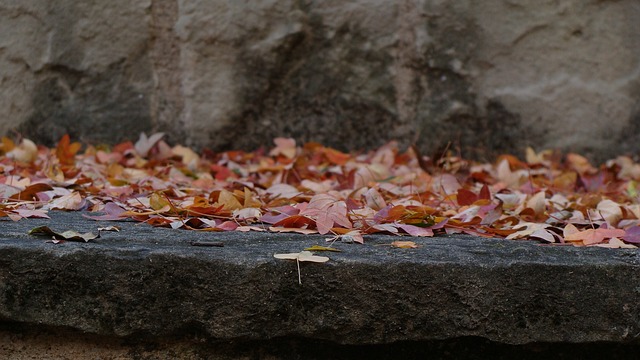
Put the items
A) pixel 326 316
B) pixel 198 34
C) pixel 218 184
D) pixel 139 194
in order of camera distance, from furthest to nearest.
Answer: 1. pixel 198 34
2. pixel 218 184
3. pixel 139 194
4. pixel 326 316

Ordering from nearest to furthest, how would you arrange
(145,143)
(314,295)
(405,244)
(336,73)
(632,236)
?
(314,295), (405,244), (632,236), (145,143), (336,73)

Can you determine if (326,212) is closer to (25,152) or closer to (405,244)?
(405,244)

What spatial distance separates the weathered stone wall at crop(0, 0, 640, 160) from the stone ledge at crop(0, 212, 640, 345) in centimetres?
A: 120

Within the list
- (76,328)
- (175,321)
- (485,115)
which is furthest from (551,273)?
(485,115)

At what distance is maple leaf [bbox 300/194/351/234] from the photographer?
4.30 ft

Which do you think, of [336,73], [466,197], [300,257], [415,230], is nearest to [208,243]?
[300,257]

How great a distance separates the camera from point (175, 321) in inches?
42.9

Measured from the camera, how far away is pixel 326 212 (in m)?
1.34

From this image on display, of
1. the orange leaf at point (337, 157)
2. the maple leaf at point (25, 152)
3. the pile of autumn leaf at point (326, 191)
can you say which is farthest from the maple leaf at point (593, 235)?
the maple leaf at point (25, 152)

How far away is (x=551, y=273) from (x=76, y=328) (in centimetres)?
66

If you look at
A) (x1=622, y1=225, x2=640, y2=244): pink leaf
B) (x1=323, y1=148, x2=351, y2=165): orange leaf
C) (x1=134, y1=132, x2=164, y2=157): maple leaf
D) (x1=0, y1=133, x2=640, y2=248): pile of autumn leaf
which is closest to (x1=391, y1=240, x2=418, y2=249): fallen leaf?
(x1=0, y1=133, x2=640, y2=248): pile of autumn leaf

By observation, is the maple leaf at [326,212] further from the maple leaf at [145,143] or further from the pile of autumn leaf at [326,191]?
the maple leaf at [145,143]

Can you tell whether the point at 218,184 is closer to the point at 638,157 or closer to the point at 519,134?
the point at 519,134

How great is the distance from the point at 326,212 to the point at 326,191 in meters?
0.45
